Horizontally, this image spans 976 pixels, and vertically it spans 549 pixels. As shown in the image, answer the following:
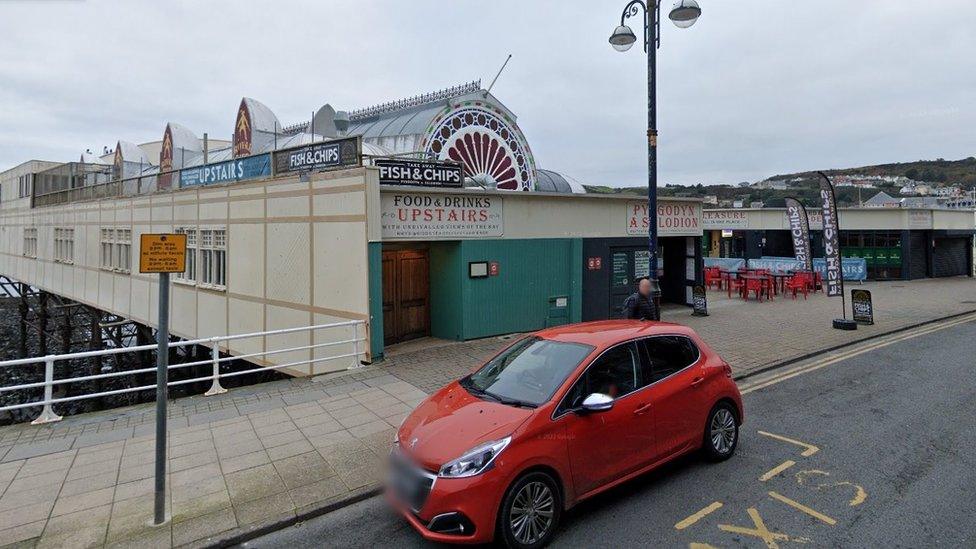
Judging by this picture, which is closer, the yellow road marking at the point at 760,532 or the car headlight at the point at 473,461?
the car headlight at the point at 473,461

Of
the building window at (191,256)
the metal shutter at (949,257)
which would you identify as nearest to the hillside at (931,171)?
the metal shutter at (949,257)

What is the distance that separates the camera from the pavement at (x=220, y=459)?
4660mm

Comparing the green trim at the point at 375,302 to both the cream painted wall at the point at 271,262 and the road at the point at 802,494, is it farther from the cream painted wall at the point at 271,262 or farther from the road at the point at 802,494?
the road at the point at 802,494

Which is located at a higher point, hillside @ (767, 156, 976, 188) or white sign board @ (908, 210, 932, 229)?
hillside @ (767, 156, 976, 188)

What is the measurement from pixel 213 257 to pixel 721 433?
14.3 m

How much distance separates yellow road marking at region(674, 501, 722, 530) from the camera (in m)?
4.54

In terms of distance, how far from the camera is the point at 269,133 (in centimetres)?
1881

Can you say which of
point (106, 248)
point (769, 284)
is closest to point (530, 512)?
point (769, 284)

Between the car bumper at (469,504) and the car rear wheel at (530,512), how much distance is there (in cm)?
11

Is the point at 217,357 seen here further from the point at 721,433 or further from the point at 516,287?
the point at 721,433

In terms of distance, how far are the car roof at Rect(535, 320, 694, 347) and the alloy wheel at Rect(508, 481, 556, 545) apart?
148 cm

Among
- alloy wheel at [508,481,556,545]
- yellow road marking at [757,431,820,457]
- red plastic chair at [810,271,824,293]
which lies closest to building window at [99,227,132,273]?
alloy wheel at [508,481,556,545]

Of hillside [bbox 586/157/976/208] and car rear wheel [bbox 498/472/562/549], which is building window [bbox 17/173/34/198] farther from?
hillside [bbox 586/157/976/208]

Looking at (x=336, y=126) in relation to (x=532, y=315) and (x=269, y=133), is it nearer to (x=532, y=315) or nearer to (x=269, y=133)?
(x=269, y=133)
